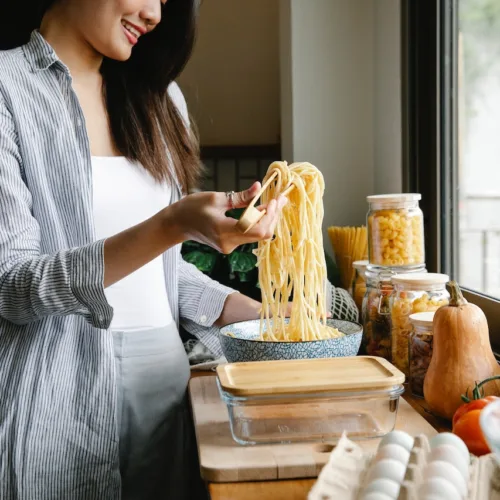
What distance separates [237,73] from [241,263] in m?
2.16

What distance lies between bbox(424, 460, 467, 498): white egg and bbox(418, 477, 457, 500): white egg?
0.01 m

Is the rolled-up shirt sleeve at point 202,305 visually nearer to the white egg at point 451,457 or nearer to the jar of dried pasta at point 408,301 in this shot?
the jar of dried pasta at point 408,301

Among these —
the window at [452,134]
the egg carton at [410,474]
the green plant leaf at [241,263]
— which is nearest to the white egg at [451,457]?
the egg carton at [410,474]

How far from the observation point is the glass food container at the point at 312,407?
1.10 m

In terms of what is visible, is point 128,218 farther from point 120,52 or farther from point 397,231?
point 397,231

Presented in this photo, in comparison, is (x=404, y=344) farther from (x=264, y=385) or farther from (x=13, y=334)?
(x=13, y=334)

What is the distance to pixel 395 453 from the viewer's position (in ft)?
2.67

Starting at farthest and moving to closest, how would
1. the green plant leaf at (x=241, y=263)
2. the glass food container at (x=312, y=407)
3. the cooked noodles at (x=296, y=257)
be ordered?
the green plant leaf at (x=241, y=263)
the cooked noodles at (x=296, y=257)
the glass food container at (x=312, y=407)

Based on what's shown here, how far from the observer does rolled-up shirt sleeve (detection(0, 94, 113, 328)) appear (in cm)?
124

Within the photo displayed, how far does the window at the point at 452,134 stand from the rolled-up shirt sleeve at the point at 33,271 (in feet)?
4.19

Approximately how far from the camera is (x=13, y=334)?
141 cm

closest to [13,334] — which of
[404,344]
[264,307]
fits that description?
[264,307]

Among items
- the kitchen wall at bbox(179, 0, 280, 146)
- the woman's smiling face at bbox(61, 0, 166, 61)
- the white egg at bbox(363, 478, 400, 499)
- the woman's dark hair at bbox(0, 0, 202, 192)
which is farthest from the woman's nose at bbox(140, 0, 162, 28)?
the kitchen wall at bbox(179, 0, 280, 146)

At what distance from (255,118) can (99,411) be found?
3164 millimetres
